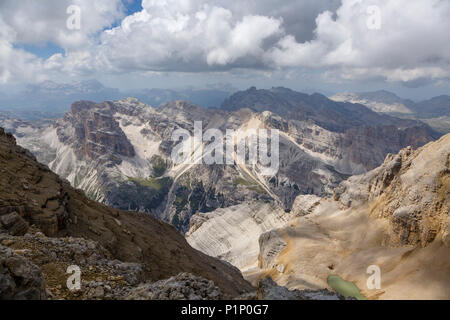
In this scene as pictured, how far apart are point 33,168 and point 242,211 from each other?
13717 centimetres

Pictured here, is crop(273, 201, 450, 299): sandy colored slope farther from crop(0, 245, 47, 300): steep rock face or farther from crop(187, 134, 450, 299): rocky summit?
crop(0, 245, 47, 300): steep rock face

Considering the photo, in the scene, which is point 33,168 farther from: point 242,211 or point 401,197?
point 242,211

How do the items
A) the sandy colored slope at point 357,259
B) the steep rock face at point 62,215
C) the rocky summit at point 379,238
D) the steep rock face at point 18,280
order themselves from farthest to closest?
the rocky summit at point 379,238 → the sandy colored slope at point 357,259 → the steep rock face at point 62,215 → the steep rock face at point 18,280

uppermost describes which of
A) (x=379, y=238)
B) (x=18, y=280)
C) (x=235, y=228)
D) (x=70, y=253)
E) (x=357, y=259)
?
(x=18, y=280)

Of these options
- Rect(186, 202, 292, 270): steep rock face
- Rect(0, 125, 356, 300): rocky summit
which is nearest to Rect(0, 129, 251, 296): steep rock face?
Rect(0, 125, 356, 300): rocky summit

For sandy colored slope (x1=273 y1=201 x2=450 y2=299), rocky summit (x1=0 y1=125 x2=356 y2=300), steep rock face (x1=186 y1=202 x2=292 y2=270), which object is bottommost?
steep rock face (x1=186 y1=202 x2=292 y2=270)

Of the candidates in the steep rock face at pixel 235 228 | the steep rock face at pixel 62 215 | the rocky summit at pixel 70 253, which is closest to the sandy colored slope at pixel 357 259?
the rocky summit at pixel 70 253

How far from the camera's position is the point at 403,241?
57.5 m

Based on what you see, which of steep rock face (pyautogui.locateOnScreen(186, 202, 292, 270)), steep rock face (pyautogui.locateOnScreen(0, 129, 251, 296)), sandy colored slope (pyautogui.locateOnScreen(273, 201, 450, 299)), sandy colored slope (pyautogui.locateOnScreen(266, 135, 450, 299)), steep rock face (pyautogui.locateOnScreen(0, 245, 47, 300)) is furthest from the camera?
steep rock face (pyautogui.locateOnScreen(186, 202, 292, 270))

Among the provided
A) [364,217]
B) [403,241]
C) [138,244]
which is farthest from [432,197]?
[138,244]

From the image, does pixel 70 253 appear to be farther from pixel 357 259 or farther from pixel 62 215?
pixel 357 259

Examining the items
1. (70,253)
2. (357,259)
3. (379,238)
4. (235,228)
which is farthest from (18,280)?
(235,228)

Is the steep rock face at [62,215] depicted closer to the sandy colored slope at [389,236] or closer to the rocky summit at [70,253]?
the rocky summit at [70,253]

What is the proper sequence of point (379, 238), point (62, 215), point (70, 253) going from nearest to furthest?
point (70, 253) < point (62, 215) < point (379, 238)
